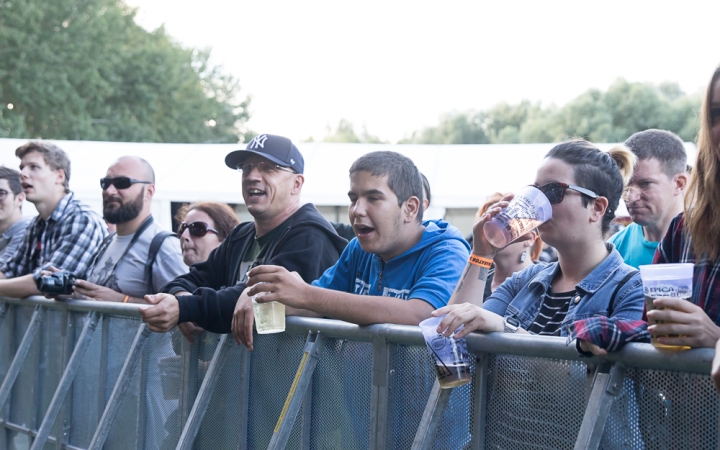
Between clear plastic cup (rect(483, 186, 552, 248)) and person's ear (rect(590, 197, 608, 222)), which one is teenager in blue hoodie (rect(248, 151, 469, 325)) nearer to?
clear plastic cup (rect(483, 186, 552, 248))

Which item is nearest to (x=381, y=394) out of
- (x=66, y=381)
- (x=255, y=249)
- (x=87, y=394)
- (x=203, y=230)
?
(x=255, y=249)

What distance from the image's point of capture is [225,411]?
12.7 ft

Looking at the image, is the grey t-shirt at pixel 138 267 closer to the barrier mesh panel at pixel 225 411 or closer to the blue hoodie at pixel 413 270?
the barrier mesh panel at pixel 225 411

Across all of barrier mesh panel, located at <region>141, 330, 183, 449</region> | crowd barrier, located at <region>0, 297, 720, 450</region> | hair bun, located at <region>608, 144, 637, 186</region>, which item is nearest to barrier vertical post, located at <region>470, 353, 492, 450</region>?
crowd barrier, located at <region>0, 297, 720, 450</region>

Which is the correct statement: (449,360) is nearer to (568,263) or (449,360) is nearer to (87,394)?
(568,263)

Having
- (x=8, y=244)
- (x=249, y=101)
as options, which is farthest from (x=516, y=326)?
(x=249, y=101)

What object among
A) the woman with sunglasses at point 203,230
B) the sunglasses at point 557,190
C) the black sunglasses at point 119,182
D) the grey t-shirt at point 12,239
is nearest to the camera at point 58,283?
the woman with sunglasses at point 203,230

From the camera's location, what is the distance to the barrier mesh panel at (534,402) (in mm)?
2377

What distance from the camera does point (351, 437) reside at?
10.4ft

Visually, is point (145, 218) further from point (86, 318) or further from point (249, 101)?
point (249, 101)

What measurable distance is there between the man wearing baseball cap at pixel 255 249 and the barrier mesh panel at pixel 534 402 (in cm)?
136

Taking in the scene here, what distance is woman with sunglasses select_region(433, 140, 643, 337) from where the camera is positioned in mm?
2746

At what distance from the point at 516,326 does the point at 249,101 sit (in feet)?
168

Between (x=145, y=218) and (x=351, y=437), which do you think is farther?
(x=145, y=218)
